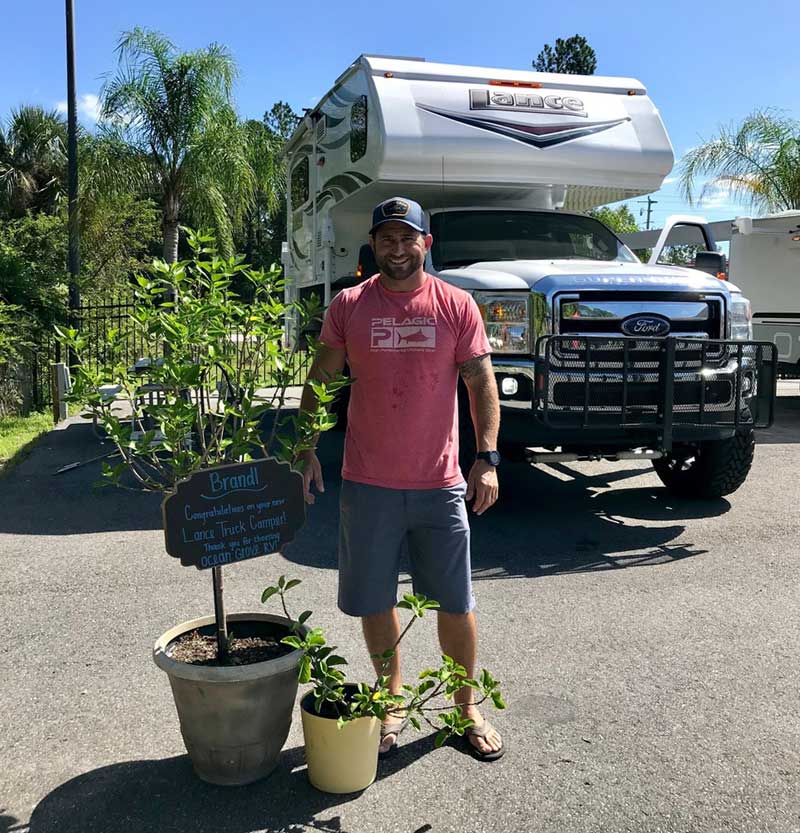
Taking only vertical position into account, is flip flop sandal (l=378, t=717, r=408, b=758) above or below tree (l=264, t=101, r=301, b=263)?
below

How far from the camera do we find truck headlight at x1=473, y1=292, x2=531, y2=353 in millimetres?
5547

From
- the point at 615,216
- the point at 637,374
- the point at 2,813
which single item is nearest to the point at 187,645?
the point at 2,813

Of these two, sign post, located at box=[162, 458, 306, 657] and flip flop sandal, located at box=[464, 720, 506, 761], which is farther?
flip flop sandal, located at box=[464, 720, 506, 761]

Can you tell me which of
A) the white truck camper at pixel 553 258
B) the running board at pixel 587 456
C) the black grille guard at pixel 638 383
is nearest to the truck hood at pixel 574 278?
the white truck camper at pixel 553 258

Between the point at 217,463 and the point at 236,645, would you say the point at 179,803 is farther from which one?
the point at 217,463

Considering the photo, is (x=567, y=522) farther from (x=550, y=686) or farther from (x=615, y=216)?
(x=615, y=216)

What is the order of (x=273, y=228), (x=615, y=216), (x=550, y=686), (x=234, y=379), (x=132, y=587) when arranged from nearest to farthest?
(x=234, y=379), (x=550, y=686), (x=132, y=587), (x=615, y=216), (x=273, y=228)

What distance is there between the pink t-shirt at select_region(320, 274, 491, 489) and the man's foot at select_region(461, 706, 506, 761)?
0.86m

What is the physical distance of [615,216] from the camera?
33094 mm

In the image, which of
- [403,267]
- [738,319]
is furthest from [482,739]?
[738,319]

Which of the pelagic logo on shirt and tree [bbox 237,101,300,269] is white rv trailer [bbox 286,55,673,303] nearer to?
tree [bbox 237,101,300,269]

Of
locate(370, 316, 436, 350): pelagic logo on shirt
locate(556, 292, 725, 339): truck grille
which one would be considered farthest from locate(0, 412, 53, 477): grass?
locate(370, 316, 436, 350): pelagic logo on shirt

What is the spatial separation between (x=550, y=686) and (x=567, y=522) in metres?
2.64

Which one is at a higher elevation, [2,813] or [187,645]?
[187,645]
